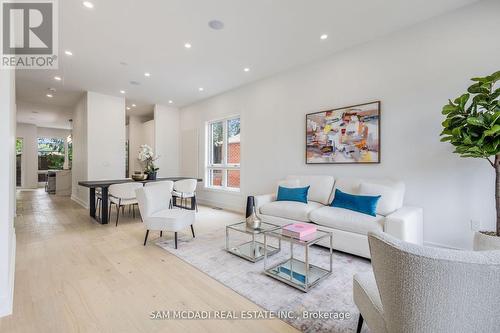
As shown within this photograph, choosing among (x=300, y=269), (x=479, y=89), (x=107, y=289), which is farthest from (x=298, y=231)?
(x=479, y=89)

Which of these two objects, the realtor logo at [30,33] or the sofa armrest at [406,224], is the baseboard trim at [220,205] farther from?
the realtor logo at [30,33]

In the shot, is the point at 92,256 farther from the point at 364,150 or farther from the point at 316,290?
the point at 364,150

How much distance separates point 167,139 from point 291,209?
520 centimetres

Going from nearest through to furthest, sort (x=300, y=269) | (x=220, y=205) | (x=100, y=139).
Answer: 1. (x=300, y=269)
2. (x=100, y=139)
3. (x=220, y=205)

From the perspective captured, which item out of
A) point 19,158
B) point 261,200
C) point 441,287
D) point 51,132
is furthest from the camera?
point 51,132

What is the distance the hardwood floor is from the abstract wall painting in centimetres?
269

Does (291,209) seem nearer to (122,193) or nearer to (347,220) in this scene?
(347,220)

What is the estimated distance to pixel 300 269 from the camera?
242 cm

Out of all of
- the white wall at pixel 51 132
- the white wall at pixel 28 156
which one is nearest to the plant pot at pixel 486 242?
the white wall at pixel 28 156

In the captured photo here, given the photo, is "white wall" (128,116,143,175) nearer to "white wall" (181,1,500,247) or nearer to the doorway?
the doorway

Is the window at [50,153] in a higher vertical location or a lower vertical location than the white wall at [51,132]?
lower

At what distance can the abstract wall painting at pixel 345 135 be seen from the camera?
3.42 meters

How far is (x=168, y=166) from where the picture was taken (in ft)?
23.6

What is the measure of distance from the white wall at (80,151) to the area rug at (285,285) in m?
4.16
